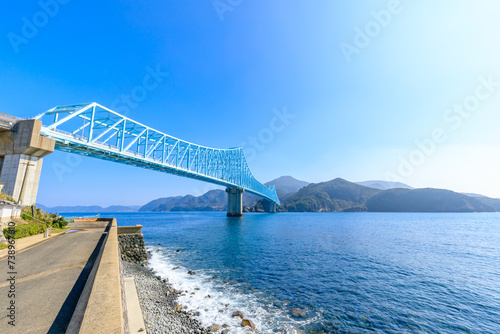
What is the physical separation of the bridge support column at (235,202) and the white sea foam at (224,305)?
278 feet

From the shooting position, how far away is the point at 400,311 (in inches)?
459

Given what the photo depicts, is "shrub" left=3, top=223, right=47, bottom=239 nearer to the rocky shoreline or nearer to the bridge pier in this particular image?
the bridge pier

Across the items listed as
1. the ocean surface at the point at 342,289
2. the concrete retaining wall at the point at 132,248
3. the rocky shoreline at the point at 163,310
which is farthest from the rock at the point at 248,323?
the concrete retaining wall at the point at 132,248

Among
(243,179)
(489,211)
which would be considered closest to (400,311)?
(243,179)

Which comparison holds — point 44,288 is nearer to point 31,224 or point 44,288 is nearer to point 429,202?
point 31,224

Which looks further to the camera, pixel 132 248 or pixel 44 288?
pixel 132 248

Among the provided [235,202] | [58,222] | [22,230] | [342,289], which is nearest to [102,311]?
[342,289]

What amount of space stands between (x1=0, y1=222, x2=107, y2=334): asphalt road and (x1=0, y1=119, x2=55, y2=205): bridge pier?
1473 centimetres

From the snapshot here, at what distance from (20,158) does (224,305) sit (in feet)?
87.9

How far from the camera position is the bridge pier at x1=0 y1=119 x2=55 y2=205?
22016 mm

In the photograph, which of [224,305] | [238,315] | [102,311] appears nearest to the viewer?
[102,311]

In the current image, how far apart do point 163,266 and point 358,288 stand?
1663 centimetres

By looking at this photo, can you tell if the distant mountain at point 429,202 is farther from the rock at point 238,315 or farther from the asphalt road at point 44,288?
the asphalt road at point 44,288

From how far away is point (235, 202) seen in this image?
342ft
